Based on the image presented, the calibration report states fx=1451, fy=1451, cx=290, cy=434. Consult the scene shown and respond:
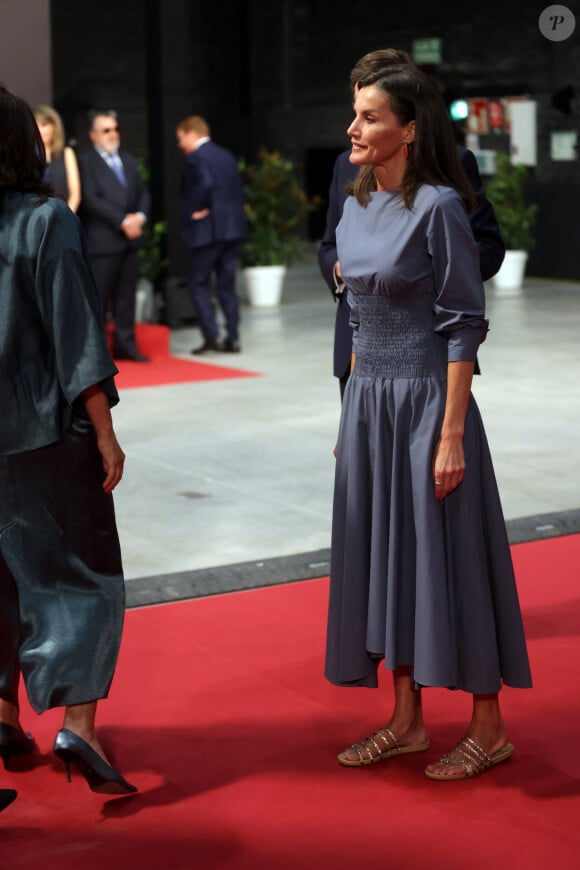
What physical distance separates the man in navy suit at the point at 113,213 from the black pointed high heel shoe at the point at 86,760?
6756 millimetres

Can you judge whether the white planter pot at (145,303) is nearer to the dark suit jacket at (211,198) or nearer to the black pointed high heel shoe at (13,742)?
the dark suit jacket at (211,198)

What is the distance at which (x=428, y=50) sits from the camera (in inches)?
688

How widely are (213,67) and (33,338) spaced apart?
17756mm

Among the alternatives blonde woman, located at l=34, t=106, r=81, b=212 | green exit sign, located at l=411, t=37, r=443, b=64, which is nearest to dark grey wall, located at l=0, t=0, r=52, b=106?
blonde woman, located at l=34, t=106, r=81, b=212

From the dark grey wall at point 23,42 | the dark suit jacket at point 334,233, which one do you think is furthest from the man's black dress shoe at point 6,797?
the dark grey wall at point 23,42

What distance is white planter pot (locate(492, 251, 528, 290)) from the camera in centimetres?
1432

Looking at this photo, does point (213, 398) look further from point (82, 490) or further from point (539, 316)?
point (82, 490)

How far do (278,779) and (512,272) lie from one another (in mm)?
11673

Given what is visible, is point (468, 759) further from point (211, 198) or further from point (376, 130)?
point (211, 198)

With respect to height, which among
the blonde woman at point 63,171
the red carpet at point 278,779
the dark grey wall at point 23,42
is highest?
the dark grey wall at point 23,42

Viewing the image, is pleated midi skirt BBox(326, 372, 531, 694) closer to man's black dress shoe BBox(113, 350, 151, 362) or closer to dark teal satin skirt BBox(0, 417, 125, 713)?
dark teal satin skirt BBox(0, 417, 125, 713)

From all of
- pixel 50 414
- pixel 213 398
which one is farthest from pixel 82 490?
pixel 213 398

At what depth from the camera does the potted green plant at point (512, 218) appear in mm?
14414

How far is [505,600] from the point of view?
3123mm
